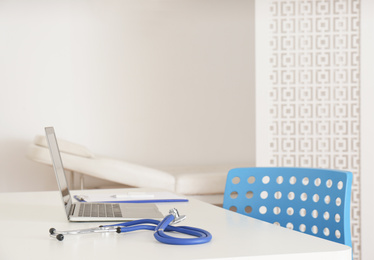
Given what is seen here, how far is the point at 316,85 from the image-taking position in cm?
381

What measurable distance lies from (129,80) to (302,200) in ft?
14.3

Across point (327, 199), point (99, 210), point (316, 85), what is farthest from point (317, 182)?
point (316, 85)

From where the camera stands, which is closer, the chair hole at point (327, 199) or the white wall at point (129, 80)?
the chair hole at point (327, 199)

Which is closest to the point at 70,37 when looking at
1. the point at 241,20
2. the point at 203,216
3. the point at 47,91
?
the point at 47,91

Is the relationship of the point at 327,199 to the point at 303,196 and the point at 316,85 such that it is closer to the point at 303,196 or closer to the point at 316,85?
the point at 303,196

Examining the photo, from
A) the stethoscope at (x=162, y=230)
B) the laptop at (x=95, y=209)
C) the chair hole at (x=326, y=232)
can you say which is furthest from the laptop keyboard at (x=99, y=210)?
the chair hole at (x=326, y=232)

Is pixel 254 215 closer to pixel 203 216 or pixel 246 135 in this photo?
pixel 203 216

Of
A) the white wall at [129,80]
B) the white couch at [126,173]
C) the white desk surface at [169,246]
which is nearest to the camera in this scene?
the white desk surface at [169,246]

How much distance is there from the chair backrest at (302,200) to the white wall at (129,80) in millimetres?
4143

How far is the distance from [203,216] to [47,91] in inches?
188

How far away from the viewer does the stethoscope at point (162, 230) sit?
1.14 metres

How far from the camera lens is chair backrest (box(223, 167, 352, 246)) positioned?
6.09 ft

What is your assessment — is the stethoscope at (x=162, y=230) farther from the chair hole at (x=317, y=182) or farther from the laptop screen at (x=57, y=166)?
the chair hole at (x=317, y=182)

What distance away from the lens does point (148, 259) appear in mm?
1031
